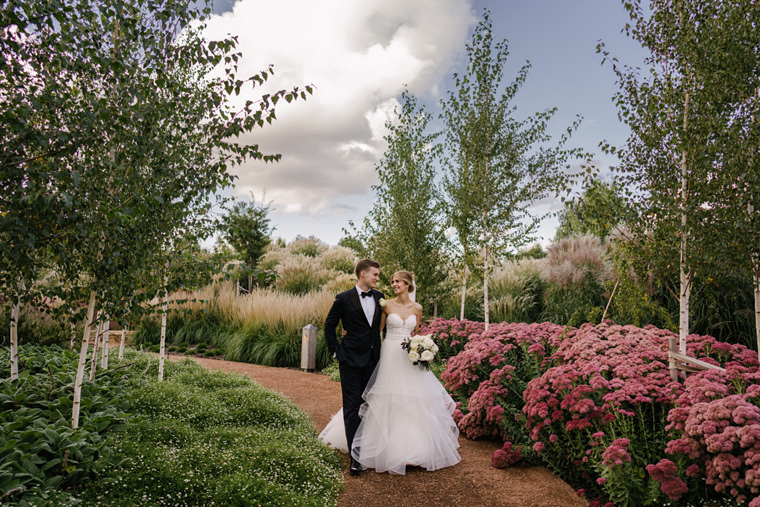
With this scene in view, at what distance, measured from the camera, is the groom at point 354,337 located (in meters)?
5.29

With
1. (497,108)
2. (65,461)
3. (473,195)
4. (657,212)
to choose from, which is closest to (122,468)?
(65,461)

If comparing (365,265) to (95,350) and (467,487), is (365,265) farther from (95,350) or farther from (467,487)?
(95,350)

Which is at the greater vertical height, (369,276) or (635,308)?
(369,276)

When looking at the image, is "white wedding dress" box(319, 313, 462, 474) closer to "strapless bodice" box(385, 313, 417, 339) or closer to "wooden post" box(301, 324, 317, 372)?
"strapless bodice" box(385, 313, 417, 339)

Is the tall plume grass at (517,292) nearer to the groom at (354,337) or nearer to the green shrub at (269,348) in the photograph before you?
the green shrub at (269,348)

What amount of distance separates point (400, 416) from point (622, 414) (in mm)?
2235

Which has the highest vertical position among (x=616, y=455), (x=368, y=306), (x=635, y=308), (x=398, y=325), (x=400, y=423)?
(x=635, y=308)

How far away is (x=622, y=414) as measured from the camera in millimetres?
4688

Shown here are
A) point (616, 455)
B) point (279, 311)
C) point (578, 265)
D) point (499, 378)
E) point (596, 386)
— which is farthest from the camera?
point (279, 311)

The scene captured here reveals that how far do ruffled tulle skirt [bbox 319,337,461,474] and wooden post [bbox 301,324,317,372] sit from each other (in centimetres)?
542

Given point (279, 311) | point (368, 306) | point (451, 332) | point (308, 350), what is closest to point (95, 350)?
point (368, 306)

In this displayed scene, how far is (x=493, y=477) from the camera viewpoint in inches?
196

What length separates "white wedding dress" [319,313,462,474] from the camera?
16.6 ft

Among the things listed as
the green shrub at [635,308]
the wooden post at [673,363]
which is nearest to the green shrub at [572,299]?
the green shrub at [635,308]
